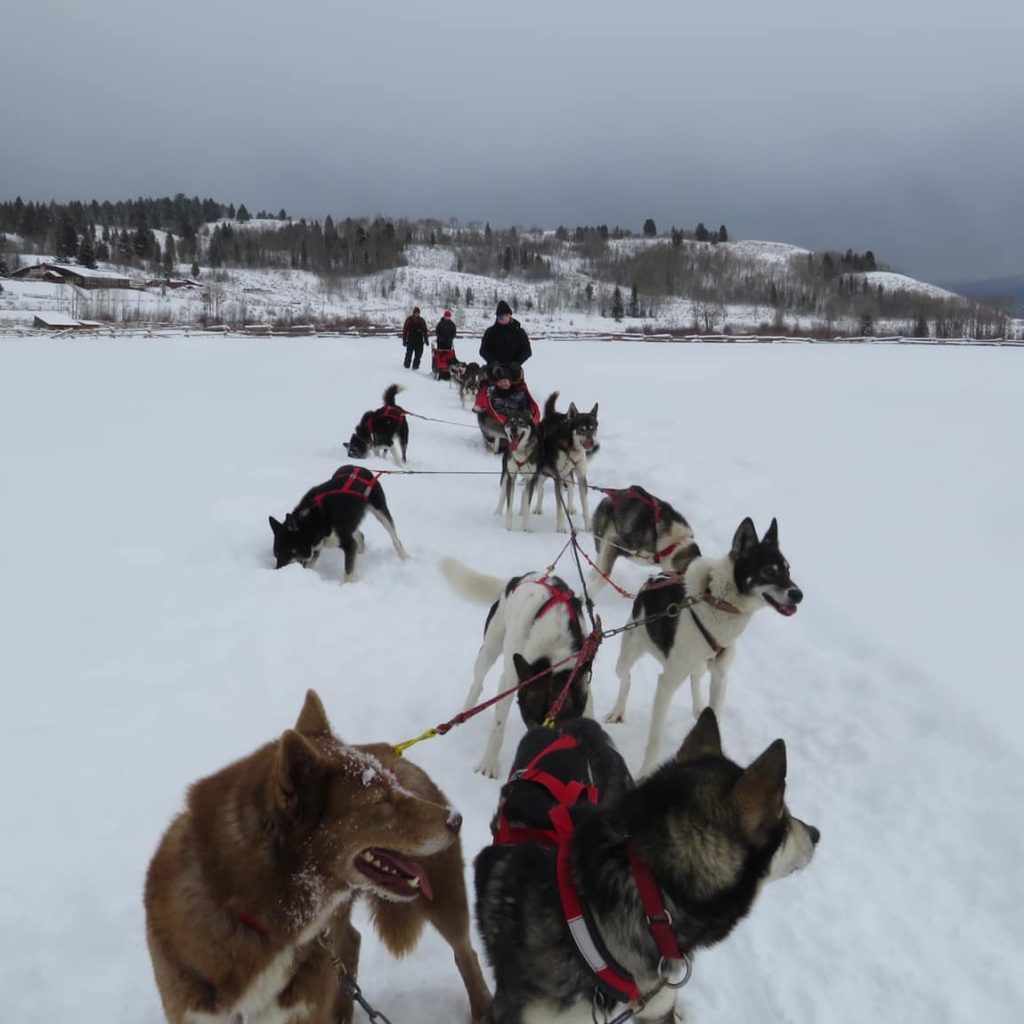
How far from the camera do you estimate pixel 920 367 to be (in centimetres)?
1853

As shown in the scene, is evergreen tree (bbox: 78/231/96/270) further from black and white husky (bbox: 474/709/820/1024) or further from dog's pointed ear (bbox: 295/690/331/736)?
black and white husky (bbox: 474/709/820/1024)

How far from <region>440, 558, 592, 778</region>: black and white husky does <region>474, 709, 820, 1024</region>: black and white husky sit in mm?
1183

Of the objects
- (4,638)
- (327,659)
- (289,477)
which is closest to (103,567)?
(4,638)

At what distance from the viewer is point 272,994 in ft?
5.27

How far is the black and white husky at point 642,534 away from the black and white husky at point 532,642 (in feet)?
5.55

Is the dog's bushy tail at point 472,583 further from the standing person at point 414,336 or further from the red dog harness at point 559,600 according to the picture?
the standing person at point 414,336

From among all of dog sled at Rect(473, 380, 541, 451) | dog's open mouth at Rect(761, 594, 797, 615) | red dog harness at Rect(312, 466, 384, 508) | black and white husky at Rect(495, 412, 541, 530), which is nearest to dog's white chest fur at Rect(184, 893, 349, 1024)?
dog's open mouth at Rect(761, 594, 797, 615)

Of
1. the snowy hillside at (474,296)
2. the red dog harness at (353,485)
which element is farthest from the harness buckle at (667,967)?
the snowy hillside at (474,296)

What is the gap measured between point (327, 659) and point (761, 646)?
9.41 ft

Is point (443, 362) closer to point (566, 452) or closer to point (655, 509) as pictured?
point (566, 452)

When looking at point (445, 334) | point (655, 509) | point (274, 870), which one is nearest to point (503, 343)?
point (655, 509)

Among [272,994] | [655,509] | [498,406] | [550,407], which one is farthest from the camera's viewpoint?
[498,406]

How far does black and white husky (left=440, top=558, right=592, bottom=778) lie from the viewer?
3.03 meters

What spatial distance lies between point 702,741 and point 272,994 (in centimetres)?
121
